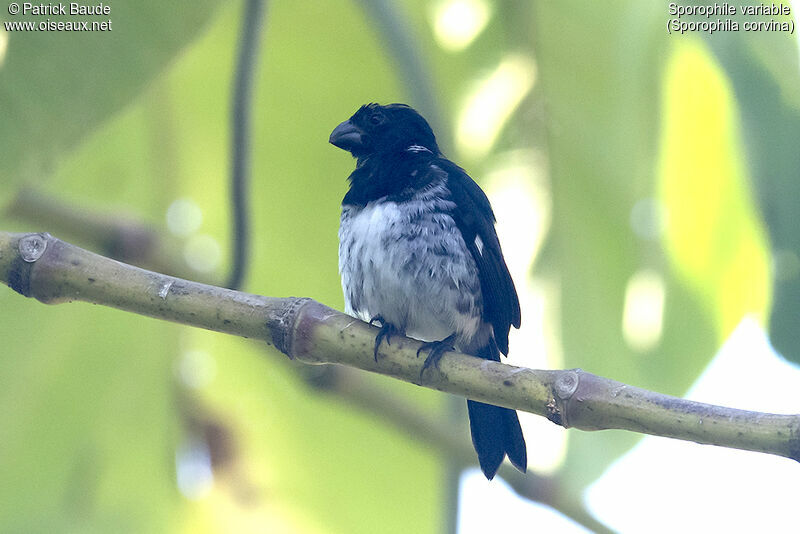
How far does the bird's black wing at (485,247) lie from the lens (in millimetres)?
2822

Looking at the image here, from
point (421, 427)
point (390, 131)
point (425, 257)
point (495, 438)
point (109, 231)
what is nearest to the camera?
point (109, 231)

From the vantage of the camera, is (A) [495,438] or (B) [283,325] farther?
(A) [495,438]

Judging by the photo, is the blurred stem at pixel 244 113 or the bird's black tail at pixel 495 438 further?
the bird's black tail at pixel 495 438

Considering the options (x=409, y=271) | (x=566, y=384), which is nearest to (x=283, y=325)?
(x=566, y=384)

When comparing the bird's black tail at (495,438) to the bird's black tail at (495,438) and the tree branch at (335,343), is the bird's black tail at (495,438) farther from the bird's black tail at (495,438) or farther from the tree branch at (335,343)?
the tree branch at (335,343)

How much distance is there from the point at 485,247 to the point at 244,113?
1.11m

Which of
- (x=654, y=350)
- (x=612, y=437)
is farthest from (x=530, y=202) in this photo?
(x=612, y=437)

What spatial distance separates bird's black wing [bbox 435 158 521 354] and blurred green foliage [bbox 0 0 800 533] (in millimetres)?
319

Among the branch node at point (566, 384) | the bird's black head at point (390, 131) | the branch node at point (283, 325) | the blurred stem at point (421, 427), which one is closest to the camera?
the branch node at point (566, 384)

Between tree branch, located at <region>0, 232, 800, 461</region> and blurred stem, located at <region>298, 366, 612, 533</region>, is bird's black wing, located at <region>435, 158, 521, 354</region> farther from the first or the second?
tree branch, located at <region>0, 232, 800, 461</region>

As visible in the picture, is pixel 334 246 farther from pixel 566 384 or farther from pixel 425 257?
pixel 566 384

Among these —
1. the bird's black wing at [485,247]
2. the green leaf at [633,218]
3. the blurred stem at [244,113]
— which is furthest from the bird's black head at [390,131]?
the blurred stem at [244,113]

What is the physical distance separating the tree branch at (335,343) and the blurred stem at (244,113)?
23 centimetres

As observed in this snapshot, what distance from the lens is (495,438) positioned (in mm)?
2498
